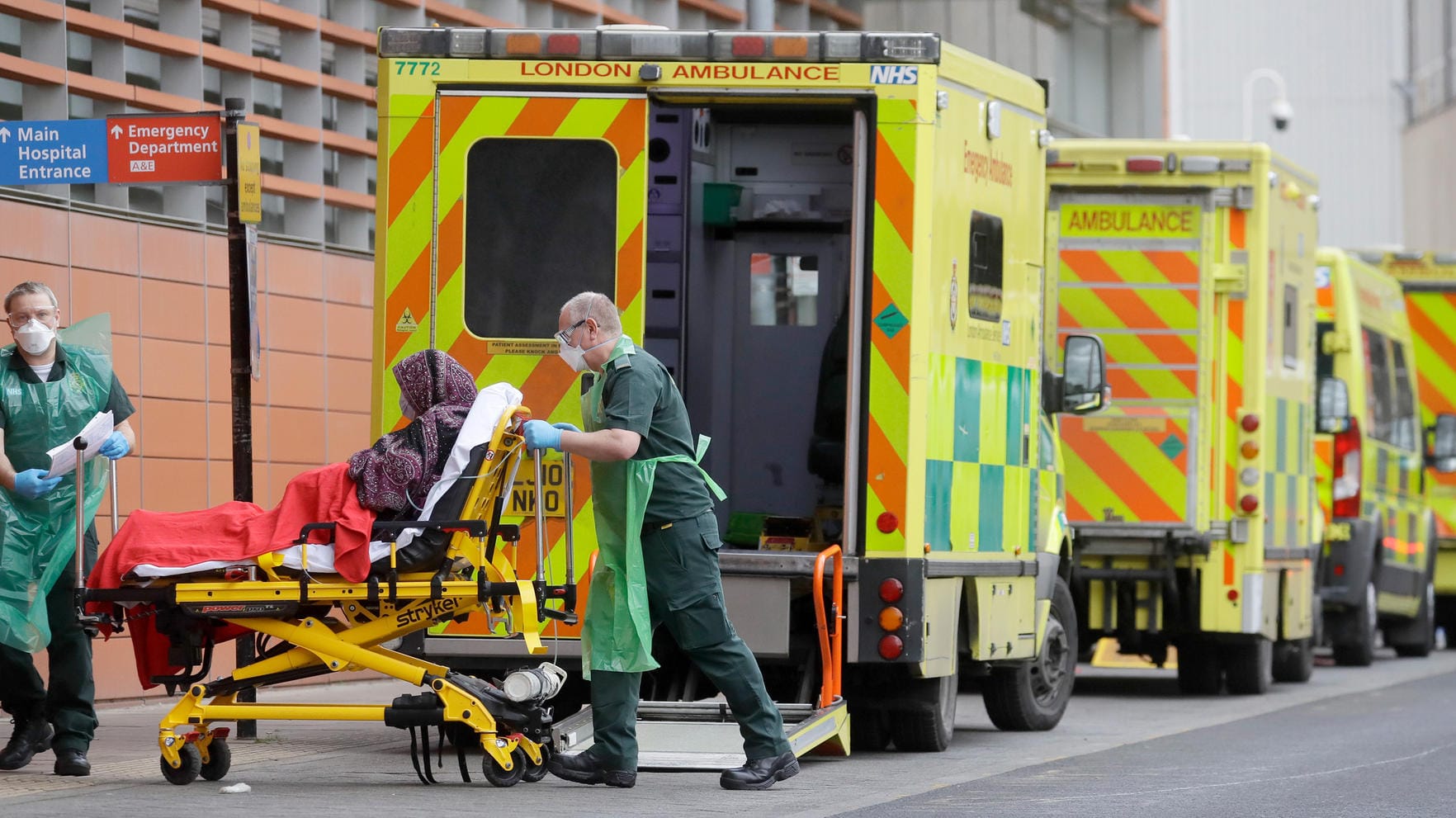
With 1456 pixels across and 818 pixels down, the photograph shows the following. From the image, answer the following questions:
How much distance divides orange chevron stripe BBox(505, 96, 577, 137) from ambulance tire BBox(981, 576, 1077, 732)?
356 cm

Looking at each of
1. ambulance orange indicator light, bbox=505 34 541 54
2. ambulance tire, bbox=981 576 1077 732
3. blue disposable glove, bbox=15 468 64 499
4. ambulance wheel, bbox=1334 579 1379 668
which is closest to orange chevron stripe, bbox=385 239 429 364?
ambulance orange indicator light, bbox=505 34 541 54

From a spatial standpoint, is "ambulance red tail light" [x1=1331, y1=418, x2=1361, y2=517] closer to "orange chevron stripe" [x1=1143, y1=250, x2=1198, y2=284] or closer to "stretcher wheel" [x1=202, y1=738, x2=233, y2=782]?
"orange chevron stripe" [x1=1143, y1=250, x2=1198, y2=284]

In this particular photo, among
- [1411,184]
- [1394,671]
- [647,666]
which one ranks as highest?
[1411,184]

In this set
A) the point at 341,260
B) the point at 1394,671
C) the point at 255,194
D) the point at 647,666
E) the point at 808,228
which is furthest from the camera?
the point at 1394,671

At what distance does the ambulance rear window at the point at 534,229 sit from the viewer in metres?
9.55

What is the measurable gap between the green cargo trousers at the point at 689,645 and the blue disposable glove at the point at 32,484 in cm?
204

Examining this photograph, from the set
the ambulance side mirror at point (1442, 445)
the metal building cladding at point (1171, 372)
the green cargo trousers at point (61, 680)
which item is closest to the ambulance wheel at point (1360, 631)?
the ambulance side mirror at point (1442, 445)

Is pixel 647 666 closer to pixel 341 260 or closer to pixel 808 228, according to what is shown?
pixel 808 228

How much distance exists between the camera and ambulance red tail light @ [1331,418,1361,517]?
16672 millimetres

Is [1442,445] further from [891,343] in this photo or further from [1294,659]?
[891,343]

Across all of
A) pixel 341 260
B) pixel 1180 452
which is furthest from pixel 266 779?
pixel 1180 452

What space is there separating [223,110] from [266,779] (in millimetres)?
2844

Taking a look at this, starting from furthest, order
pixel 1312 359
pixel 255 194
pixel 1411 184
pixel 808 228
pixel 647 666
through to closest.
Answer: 1. pixel 1411 184
2. pixel 1312 359
3. pixel 808 228
4. pixel 255 194
5. pixel 647 666

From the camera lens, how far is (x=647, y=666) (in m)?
8.34
